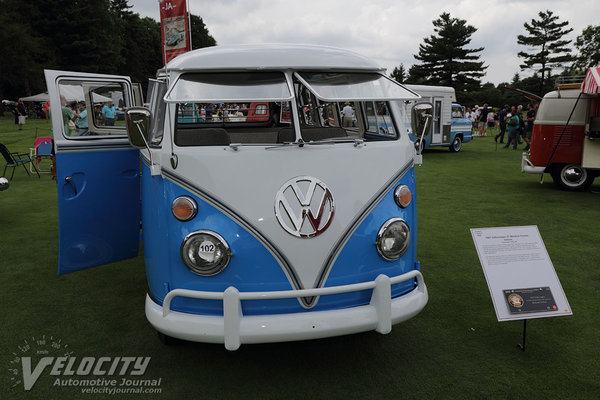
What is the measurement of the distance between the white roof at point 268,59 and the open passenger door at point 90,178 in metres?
1.53

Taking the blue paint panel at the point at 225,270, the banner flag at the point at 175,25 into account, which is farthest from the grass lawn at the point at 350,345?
the banner flag at the point at 175,25

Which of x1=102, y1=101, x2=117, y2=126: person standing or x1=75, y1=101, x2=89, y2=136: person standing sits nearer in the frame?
x1=75, y1=101, x2=89, y2=136: person standing

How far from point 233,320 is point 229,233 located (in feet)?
1.72

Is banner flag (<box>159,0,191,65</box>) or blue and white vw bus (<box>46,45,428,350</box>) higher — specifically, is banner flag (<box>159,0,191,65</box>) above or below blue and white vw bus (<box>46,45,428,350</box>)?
above

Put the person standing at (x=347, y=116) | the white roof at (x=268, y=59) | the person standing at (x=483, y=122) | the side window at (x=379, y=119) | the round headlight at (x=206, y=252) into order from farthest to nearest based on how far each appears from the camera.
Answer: the person standing at (x=483, y=122)
the person standing at (x=347, y=116)
the side window at (x=379, y=119)
the white roof at (x=268, y=59)
the round headlight at (x=206, y=252)

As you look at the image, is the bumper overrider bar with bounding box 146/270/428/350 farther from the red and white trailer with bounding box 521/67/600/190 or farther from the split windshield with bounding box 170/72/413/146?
the red and white trailer with bounding box 521/67/600/190

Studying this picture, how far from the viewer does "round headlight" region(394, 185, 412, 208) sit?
322 centimetres

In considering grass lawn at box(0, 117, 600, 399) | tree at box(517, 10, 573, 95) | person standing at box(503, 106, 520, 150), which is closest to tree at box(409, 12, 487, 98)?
tree at box(517, 10, 573, 95)

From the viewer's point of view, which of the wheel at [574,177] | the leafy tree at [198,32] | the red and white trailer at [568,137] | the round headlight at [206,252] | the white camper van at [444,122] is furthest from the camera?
the leafy tree at [198,32]

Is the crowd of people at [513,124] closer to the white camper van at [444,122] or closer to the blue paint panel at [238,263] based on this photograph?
the white camper van at [444,122]

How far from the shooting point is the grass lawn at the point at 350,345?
306cm

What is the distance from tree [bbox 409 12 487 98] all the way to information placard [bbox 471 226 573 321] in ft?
195

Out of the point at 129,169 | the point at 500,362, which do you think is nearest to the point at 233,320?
the point at 500,362

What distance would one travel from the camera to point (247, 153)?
300 cm
